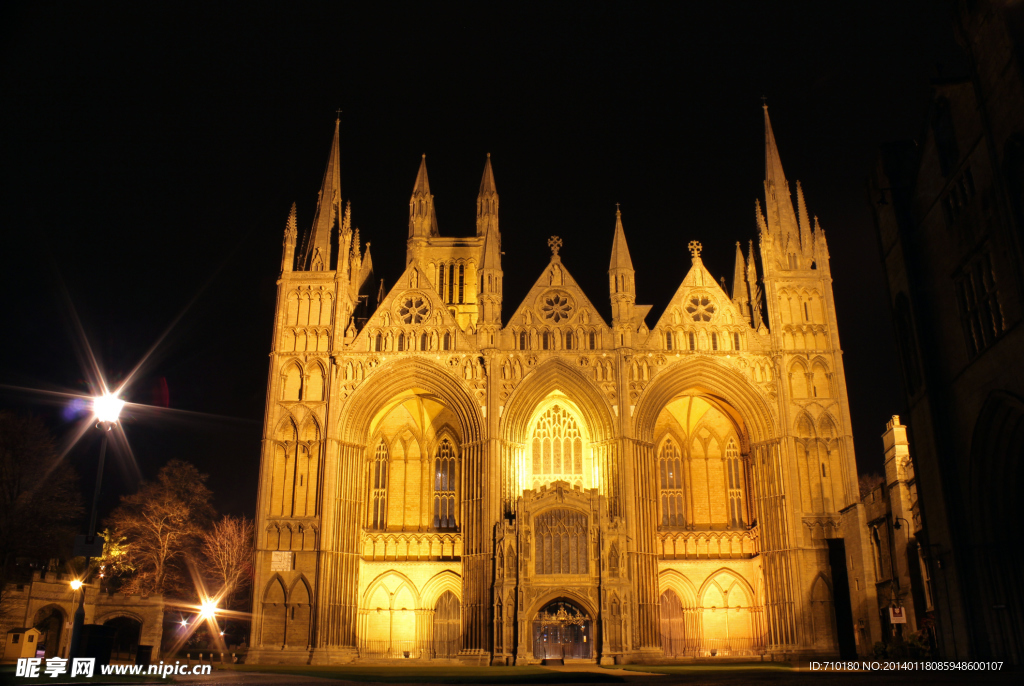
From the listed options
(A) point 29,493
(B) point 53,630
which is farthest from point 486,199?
(B) point 53,630

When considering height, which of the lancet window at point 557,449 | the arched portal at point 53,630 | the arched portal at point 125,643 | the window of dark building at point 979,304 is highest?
the lancet window at point 557,449

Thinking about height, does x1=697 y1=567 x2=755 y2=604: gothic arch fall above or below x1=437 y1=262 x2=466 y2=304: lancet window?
below

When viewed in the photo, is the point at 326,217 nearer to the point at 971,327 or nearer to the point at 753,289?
the point at 753,289

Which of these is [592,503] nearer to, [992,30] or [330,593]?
[330,593]

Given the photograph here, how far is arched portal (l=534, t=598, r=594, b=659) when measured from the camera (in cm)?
3740

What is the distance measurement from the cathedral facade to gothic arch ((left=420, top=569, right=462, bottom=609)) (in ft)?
0.35

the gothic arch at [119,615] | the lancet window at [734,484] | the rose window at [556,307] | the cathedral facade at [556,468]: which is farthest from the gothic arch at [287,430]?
the lancet window at [734,484]

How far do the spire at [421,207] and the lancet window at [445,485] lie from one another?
14.8m

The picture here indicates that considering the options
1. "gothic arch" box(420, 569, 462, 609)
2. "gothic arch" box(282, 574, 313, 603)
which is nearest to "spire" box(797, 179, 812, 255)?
"gothic arch" box(420, 569, 462, 609)

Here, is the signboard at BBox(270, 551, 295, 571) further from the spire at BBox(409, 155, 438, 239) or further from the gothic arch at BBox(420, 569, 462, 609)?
the spire at BBox(409, 155, 438, 239)

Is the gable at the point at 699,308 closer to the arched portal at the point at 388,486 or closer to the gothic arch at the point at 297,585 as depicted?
the arched portal at the point at 388,486

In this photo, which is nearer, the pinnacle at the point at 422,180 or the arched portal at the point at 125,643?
the arched portal at the point at 125,643

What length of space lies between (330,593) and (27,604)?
13.8m

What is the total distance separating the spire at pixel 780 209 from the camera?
4432 centimetres
